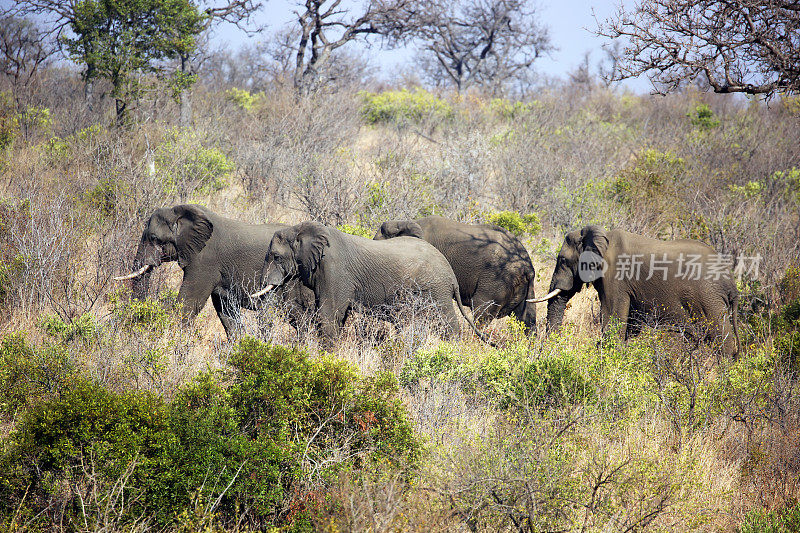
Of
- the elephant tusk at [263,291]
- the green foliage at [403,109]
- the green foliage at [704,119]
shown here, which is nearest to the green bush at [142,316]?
the elephant tusk at [263,291]

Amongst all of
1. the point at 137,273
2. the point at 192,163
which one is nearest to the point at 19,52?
the point at 192,163

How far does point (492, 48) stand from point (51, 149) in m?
30.9

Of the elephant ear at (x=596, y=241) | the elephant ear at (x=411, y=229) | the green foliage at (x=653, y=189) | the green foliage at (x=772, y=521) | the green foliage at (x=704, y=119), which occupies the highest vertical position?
the green foliage at (x=704, y=119)

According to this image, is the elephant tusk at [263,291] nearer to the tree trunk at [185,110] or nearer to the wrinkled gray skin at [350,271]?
the wrinkled gray skin at [350,271]

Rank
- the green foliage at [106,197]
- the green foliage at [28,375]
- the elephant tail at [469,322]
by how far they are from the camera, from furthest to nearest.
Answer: the green foliage at [106,197]
the elephant tail at [469,322]
the green foliage at [28,375]

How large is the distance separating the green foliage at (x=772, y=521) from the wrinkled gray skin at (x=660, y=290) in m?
3.34

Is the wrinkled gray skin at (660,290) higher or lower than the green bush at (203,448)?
higher

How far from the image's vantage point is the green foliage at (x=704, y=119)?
75.4ft

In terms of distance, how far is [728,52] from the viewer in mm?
8844

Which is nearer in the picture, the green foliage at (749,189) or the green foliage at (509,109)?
the green foliage at (749,189)

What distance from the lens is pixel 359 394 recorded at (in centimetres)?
532

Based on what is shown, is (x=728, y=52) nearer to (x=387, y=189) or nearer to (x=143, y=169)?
(x=387, y=189)

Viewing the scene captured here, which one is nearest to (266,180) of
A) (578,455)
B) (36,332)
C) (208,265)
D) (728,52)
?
(208,265)

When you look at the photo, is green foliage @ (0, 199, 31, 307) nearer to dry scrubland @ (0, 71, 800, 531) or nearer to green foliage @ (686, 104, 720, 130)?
dry scrubland @ (0, 71, 800, 531)
